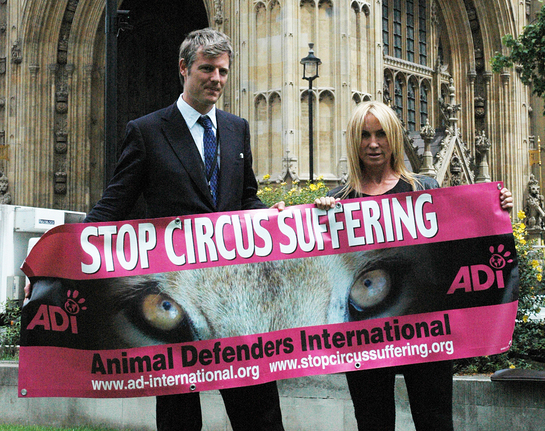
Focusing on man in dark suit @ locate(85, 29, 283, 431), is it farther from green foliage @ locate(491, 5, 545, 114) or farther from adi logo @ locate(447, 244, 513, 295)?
green foliage @ locate(491, 5, 545, 114)

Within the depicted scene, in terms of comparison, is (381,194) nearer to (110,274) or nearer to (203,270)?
(203,270)

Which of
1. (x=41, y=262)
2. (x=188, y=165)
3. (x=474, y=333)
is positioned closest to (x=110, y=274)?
(x=41, y=262)

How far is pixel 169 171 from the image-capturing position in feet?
12.3

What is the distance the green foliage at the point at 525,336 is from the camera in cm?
656

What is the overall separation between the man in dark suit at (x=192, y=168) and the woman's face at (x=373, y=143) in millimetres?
575

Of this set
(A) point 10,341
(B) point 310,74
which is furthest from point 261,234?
(B) point 310,74

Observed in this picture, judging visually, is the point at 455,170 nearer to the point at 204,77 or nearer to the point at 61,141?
the point at 61,141

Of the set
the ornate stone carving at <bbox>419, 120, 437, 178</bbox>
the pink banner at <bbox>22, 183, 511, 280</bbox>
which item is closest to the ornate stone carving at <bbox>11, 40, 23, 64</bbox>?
the ornate stone carving at <bbox>419, 120, 437, 178</bbox>

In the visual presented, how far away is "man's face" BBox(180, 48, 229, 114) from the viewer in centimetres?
361

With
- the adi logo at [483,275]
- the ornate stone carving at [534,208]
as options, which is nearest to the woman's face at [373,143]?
the adi logo at [483,275]

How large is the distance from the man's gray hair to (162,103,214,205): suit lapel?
0.27 m

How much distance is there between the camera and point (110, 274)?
388 cm

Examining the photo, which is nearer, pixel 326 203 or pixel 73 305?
pixel 73 305

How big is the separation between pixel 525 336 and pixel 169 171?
4.03 metres
